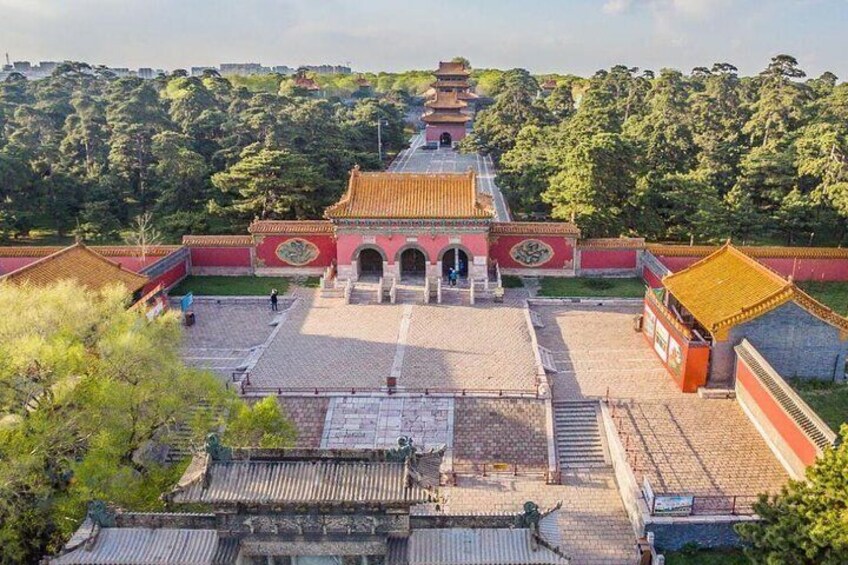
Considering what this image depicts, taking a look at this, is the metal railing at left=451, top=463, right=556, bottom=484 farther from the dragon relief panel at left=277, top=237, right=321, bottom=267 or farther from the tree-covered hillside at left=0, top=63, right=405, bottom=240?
the tree-covered hillside at left=0, top=63, right=405, bottom=240

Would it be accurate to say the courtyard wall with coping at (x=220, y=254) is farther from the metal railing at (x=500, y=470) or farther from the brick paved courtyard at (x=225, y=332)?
the metal railing at (x=500, y=470)

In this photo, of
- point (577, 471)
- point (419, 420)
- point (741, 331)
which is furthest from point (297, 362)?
point (741, 331)

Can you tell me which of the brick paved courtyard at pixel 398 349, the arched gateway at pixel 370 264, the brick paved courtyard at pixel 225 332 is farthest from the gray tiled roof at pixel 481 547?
the arched gateway at pixel 370 264

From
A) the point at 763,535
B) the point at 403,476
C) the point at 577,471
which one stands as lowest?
the point at 577,471

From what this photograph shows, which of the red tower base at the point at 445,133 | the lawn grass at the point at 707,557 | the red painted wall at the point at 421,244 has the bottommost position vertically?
the lawn grass at the point at 707,557

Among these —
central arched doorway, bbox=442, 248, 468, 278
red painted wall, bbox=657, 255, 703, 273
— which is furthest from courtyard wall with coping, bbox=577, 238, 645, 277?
central arched doorway, bbox=442, 248, 468, 278

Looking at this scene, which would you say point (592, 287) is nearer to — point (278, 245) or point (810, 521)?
point (278, 245)

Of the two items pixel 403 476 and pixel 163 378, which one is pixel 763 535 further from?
pixel 163 378
